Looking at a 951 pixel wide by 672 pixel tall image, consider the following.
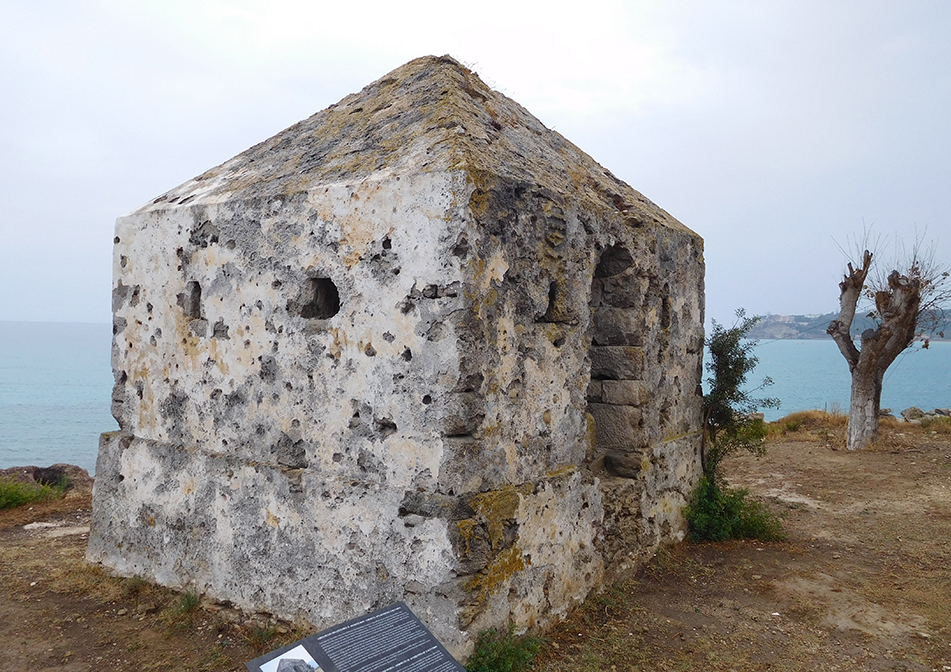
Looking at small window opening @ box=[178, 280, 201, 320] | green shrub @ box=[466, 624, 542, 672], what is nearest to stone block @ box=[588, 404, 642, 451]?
green shrub @ box=[466, 624, 542, 672]

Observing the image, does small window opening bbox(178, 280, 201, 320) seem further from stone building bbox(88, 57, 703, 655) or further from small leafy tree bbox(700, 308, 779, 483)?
small leafy tree bbox(700, 308, 779, 483)

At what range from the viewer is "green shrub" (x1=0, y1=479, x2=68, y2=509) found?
7777 millimetres

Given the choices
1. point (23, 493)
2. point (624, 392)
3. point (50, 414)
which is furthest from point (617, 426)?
point (50, 414)

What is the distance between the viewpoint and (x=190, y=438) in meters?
4.89

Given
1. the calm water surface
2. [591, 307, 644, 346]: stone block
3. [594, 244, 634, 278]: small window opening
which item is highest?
[594, 244, 634, 278]: small window opening

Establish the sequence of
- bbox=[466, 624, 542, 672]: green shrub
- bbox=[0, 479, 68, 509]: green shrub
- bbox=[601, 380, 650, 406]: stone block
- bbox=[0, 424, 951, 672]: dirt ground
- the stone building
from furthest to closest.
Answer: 1. bbox=[0, 479, 68, 509]: green shrub
2. bbox=[601, 380, 650, 406]: stone block
3. bbox=[0, 424, 951, 672]: dirt ground
4. the stone building
5. bbox=[466, 624, 542, 672]: green shrub

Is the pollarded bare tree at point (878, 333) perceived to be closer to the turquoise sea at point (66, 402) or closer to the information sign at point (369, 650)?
the turquoise sea at point (66, 402)

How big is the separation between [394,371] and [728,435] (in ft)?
13.4

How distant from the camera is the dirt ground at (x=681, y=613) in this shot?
13.7 feet

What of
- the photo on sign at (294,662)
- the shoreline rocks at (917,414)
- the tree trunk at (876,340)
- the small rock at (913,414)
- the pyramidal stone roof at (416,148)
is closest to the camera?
the photo on sign at (294,662)

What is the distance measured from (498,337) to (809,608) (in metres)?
3.08

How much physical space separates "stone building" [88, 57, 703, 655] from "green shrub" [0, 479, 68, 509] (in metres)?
3.13

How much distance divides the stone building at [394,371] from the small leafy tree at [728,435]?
1072mm

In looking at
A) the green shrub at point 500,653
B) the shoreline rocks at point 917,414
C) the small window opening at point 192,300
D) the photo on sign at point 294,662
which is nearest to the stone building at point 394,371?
the small window opening at point 192,300
